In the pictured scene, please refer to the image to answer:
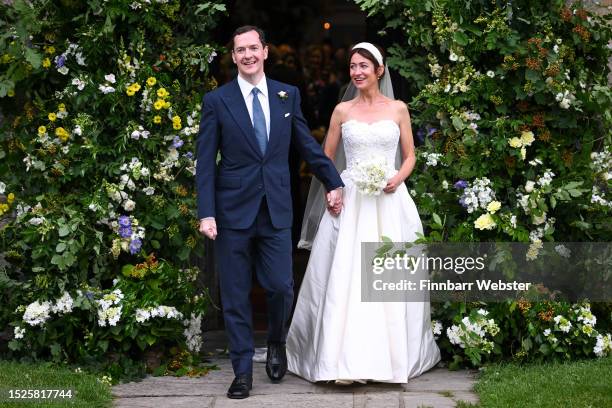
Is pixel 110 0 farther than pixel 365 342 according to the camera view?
Yes

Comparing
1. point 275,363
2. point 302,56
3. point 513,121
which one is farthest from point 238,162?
point 302,56

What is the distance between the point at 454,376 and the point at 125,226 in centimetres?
222

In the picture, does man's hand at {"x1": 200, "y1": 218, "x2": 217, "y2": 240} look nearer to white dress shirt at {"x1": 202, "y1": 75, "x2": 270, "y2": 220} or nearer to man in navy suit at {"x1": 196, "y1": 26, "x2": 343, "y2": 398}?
man in navy suit at {"x1": 196, "y1": 26, "x2": 343, "y2": 398}

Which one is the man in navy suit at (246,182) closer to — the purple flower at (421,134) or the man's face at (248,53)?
the man's face at (248,53)

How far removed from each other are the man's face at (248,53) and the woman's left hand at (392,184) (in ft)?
3.62

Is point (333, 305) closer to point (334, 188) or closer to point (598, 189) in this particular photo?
point (334, 188)

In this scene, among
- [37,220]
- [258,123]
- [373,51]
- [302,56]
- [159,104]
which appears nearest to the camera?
[258,123]

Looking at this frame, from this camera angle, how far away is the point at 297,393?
19.7 feet

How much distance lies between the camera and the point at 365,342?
605cm

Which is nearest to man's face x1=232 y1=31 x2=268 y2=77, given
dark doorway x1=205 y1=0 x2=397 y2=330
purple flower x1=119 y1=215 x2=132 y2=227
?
purple flower x1=119 y1=215 x2=132 y2=227

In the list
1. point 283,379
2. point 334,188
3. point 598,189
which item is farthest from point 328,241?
point 598,189

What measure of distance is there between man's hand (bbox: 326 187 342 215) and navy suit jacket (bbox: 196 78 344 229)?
0.32m

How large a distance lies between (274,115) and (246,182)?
1.40 feet

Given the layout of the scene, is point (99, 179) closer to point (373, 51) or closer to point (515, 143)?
point (373, 51)
